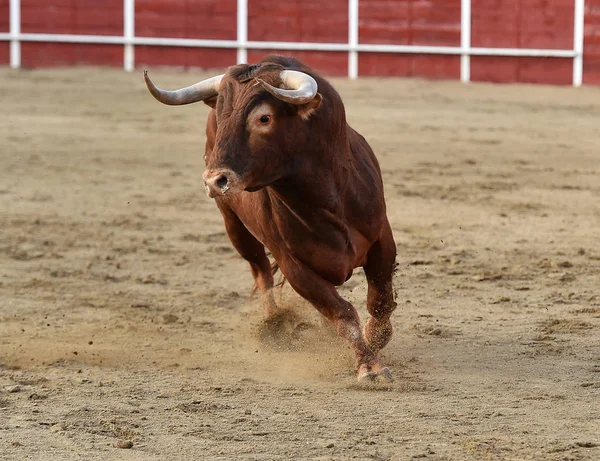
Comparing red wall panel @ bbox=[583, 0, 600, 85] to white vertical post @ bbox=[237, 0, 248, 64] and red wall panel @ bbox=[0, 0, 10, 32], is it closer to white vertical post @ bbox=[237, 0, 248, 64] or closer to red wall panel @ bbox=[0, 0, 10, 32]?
white vertical post @ bbox=[237, 0, 248, 64]

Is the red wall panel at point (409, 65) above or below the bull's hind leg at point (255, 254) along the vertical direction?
above

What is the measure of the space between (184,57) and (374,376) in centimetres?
950

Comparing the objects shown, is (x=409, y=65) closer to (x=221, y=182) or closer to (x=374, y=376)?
(x=374, y=376)

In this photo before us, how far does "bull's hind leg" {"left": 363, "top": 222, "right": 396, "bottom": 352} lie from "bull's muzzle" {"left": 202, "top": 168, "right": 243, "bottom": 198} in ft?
2.49

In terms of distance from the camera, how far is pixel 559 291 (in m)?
5.19

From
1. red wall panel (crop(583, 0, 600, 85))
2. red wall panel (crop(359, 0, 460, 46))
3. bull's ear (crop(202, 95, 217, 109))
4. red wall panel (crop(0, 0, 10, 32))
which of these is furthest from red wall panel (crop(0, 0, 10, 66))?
bull's ear (crop(202, 95, 217, 109))

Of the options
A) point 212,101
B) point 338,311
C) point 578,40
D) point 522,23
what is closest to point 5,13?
point 522,23

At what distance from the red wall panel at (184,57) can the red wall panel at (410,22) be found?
146 cm

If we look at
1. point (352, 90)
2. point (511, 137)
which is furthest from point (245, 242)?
point (352, 90)

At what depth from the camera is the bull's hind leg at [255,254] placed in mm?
4914

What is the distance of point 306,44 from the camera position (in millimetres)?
12711

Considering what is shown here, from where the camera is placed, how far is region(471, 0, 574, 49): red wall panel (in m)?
11.9

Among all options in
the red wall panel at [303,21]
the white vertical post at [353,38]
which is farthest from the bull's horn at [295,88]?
the red wall panel at [303,21]

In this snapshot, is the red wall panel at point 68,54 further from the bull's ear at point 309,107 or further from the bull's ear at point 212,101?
the bull's ear at point 309,107
